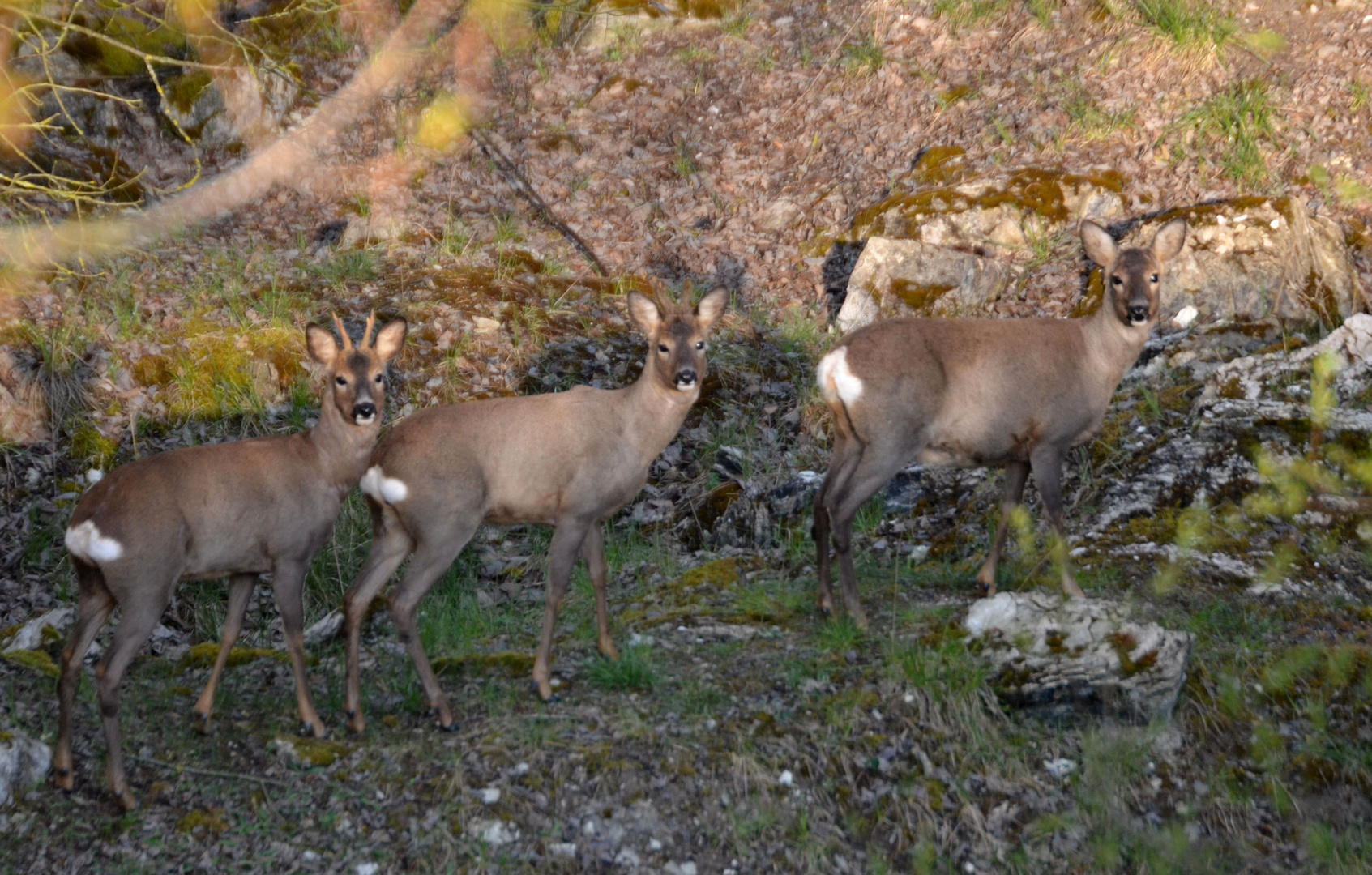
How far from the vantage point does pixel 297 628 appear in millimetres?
5047

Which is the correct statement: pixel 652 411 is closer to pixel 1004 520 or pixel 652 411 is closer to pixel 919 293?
pixel 1004 520

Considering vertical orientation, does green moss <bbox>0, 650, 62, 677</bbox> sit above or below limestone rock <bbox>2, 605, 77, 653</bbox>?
above

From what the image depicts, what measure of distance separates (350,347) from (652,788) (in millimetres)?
2657

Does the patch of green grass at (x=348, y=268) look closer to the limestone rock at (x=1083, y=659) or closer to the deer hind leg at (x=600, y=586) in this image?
A: the deer hind leg at (x=600, y=586)

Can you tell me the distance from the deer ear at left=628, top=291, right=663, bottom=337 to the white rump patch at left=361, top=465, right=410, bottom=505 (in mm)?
1470

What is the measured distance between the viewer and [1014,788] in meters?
4.37

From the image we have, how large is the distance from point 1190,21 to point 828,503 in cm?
721

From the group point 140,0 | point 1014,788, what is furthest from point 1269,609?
point 140,0

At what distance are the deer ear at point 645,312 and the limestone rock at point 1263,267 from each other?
4269 millimetres

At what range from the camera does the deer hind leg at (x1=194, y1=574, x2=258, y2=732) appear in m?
5.00

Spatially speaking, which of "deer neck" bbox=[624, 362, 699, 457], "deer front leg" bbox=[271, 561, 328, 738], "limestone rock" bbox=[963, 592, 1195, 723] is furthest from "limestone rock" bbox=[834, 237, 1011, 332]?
"deer front leg" bbox=[271, 561, 328, 738]

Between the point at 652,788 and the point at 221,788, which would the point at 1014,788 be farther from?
the point at 221,788

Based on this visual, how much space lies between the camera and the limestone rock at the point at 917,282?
884 centimetres

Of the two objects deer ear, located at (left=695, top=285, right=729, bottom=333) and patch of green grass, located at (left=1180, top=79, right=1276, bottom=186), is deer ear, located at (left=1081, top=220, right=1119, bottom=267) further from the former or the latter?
patch of green grass, located at (left=1180, top=79, right=1276, bottom=186)
